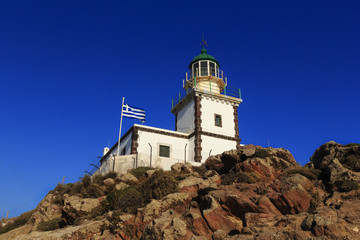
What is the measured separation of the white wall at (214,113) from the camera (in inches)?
1275

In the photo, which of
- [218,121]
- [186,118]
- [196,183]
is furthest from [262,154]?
[186,118]

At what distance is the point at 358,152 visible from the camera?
642 inches

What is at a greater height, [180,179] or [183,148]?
[183,148]

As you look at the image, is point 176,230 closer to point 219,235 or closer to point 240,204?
point 219,235

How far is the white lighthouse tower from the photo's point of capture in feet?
103

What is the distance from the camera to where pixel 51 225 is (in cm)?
2080

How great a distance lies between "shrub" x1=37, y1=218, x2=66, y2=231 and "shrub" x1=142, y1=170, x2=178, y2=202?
6.63 meters

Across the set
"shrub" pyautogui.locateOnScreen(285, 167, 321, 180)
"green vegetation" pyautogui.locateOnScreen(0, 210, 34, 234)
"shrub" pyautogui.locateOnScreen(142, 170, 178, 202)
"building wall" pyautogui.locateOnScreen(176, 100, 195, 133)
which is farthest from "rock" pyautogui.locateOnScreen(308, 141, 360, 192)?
"green vegetation" pyautogui.locateOnScreen(0, 210, 34, 234)

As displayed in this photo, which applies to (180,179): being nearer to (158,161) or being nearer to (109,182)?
(109,182)

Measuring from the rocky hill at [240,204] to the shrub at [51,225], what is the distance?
61 millimetres

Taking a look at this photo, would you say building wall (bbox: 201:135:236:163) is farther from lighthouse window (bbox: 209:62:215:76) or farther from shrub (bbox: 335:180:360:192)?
shrub (bbox: 335:180:360:192)

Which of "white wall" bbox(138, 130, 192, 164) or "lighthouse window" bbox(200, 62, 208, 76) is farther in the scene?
Answer: "lighthouse window" bbox(200, 62, 208, 76)

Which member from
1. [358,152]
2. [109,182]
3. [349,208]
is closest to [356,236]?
[349,208]

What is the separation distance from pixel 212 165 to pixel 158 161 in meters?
7.63
